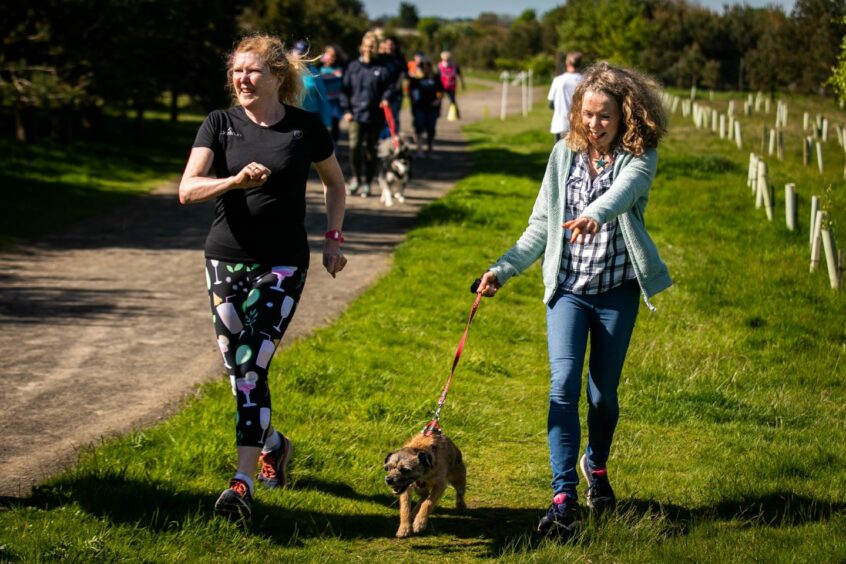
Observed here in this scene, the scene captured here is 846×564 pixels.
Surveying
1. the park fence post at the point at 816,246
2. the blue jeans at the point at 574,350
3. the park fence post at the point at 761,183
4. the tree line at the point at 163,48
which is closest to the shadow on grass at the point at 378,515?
the blue jeans at the point at 574,350

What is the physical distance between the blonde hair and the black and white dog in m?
11.0

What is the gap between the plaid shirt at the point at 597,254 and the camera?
16.6 feet

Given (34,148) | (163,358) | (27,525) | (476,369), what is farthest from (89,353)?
(34,148)

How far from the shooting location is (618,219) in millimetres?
5043

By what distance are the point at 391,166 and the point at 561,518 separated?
1238 cm

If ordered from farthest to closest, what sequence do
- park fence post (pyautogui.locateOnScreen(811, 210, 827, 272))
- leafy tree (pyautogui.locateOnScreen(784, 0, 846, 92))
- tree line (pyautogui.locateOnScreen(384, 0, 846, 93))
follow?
tree line (pyautogui.locateOnScreen(384, 0, 846, 93)) → leafy tree (pyautogui.locateOnScreen(784, 0, 846, 92)) → park fence post (pyautogui.locateOnScreen(811, 210, 827, 272))

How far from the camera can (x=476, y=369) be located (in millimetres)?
8391

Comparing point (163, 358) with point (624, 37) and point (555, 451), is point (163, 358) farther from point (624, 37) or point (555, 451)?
point (624, 37)

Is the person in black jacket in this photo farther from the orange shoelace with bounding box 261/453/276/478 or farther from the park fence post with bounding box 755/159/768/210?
the orange shoelace with bounding box 261/453/276/478

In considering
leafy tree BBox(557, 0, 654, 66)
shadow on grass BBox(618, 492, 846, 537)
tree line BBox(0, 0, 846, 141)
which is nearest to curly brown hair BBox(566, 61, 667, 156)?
shadow on grass BBox(618, 492, 846, 537)

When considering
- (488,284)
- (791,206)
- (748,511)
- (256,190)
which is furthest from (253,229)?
(791,206)

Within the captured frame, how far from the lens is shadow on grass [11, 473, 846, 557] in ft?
16.6

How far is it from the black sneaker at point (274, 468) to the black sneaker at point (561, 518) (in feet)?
4.71

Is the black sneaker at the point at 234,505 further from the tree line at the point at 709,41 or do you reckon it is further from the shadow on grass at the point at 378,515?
the tree line at the point at 709,41
